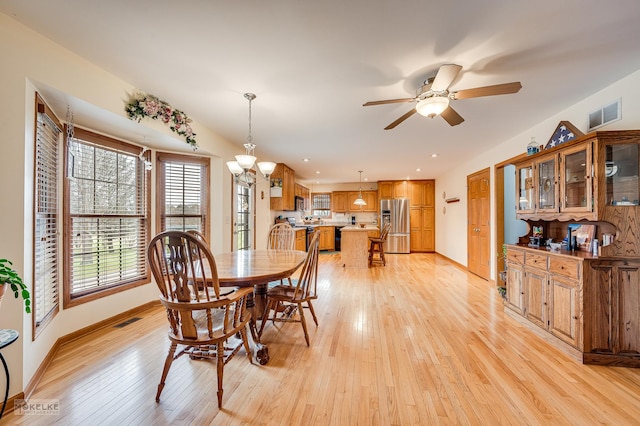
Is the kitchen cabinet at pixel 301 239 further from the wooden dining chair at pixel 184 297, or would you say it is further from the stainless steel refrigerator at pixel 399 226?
the wooden dining chair at pixel 184 297

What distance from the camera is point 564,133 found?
2.79 metres

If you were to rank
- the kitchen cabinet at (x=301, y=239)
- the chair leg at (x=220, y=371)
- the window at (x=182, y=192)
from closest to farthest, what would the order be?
1. the chair leg at (x=220, y=371)
2. the window at (x=182, y=192)
3. the kitchen cabinet at (x=301, y=239)

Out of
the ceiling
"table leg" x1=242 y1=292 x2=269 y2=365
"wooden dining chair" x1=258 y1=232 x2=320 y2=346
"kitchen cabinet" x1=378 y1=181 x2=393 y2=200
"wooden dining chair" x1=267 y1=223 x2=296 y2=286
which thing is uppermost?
the ceiling

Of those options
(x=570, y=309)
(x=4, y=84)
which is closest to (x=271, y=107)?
(x=4, y=84)

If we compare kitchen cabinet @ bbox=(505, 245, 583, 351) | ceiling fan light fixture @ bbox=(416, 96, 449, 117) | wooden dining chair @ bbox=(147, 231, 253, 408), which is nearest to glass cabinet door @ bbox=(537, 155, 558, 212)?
kitchen cabinet @ bbox=(505, 245, 583, 351)

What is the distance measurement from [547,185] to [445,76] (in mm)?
1889

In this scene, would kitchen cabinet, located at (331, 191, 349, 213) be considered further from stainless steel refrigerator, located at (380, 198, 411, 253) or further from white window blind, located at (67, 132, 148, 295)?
white window blind, located at (67, 132, 148, 295)

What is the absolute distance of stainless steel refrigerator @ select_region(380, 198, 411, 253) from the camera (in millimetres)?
7809

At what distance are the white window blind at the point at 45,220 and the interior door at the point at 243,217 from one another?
214cm

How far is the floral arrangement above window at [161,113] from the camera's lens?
2.44 meters

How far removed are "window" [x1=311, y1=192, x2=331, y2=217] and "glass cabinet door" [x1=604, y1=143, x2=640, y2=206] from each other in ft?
24.6

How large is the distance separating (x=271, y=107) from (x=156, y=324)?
2.72 m

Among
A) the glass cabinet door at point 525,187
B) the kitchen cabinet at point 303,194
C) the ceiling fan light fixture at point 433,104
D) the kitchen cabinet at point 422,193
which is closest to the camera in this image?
the ceiling fan light fixture at point 433,104

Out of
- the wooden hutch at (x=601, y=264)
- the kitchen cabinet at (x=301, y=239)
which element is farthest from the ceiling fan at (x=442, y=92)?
the kitchen cabinet at (x=301, y=239)
